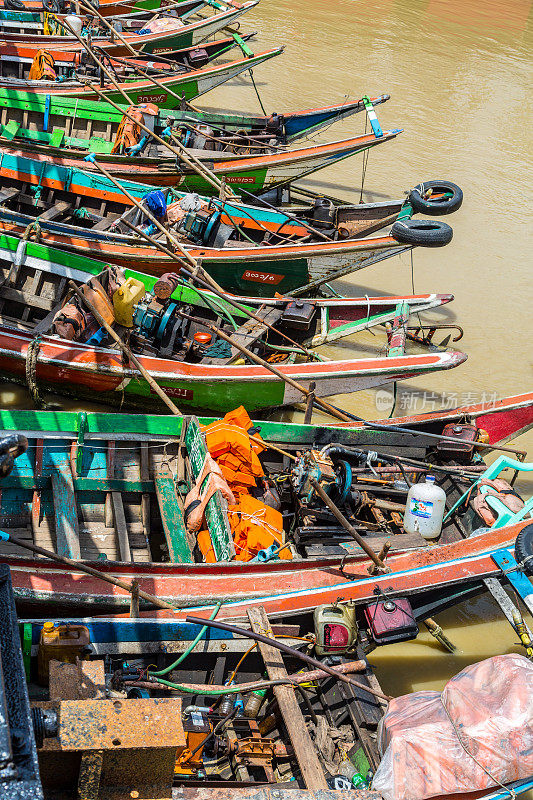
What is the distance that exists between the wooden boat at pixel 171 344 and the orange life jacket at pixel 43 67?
17.2ft

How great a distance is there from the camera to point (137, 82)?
1309 cm

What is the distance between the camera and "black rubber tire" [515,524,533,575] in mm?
5223

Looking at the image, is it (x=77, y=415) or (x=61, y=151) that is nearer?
(x=77, y=415)

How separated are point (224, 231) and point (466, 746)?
7383 millimetres

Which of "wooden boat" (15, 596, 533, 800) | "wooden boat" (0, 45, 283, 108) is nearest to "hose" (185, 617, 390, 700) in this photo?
"wooden boat" (15, 596, 533, 800)

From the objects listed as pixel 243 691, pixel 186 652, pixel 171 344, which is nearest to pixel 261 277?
pixel 171 344

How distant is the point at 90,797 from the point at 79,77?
11.8 metres

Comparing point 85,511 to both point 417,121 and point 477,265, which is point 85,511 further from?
point 417,121

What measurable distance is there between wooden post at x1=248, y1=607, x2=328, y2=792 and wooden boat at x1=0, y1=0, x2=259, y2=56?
11.6 m

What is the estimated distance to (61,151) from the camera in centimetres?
1087

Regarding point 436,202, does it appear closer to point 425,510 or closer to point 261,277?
point 261,277

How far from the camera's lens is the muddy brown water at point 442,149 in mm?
9422

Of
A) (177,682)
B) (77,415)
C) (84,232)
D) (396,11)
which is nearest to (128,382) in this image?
(77,415)

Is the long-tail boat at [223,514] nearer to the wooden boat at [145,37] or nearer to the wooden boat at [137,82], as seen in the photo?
the wooden boat at [137,82]
